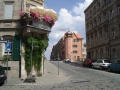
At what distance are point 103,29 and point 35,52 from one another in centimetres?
2843

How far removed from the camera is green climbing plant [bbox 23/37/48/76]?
2070cm

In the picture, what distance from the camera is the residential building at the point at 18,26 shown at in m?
20.3

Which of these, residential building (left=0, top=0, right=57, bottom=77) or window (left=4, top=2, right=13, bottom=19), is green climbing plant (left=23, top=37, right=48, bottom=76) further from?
window (left=4, top=2, right=13, bottom=19)

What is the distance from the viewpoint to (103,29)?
47.4m

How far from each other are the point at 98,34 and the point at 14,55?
1304 inches

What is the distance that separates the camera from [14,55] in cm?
2053

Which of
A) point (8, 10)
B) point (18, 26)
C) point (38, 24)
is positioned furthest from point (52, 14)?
point (8, 10)

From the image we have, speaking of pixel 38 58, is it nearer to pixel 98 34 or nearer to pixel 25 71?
pixel 25 71

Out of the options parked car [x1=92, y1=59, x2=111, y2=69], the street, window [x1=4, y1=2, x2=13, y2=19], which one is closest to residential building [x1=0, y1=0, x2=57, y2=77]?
window [x1=4, y1=2, x2=13, y2=19]

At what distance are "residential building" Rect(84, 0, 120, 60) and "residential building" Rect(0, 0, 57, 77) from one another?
21.8m

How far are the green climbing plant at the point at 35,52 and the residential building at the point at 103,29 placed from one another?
2059 cm

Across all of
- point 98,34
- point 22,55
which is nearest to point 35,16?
point 22,55

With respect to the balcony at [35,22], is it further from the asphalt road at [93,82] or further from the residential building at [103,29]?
the residential building at [103,29]

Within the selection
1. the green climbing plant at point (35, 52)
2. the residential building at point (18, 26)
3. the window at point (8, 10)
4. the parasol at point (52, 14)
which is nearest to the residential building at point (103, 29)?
the parasol at point (52, 14)
